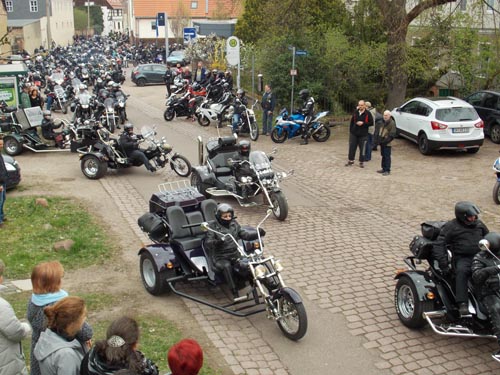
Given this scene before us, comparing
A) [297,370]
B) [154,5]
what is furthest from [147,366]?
[154,5]

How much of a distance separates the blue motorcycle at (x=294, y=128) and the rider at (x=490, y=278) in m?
12.7

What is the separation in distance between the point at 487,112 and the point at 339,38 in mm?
6195

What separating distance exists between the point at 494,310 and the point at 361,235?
14.9 feet

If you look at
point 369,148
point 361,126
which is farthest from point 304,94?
point 361,126

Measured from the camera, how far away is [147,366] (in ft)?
13.9

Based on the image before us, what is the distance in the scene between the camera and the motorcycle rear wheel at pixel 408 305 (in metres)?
6.98

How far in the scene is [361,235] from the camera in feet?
35.3

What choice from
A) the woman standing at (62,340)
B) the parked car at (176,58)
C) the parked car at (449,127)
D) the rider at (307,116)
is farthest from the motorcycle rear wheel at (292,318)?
the parked car at (176,58)

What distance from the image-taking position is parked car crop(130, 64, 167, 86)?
3647 cm

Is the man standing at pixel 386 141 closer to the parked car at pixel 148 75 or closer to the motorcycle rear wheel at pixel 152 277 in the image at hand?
the motorcycle rear wheel at pixel 152 277

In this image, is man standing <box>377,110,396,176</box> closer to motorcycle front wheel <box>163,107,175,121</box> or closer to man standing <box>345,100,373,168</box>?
man standing <box>345,100,373,168</box>

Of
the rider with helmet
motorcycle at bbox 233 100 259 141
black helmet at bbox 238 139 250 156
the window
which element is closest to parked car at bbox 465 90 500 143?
motorcycle at bbox 233 100 259 141

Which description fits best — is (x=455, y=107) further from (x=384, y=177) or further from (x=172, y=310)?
(x=172, y=310)

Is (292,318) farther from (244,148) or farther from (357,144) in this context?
(357,144)
